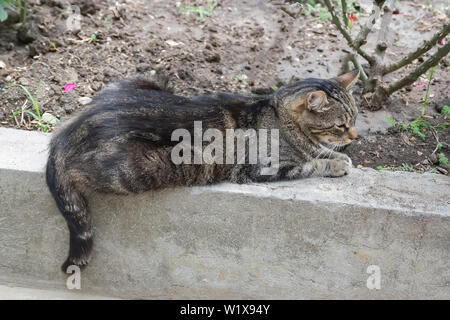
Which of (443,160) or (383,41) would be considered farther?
(383,41)

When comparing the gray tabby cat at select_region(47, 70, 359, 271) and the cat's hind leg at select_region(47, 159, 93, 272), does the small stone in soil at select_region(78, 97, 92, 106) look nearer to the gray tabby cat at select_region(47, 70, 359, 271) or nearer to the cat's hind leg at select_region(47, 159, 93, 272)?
the gray tabby cat at select_region(47, 70, 359, 271)

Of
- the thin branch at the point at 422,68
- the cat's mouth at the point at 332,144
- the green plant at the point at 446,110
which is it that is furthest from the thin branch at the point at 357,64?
the cat's mouth at the point at 332,144

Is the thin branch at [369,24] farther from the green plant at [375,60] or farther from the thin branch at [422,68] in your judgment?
the thin branch at [422,68]

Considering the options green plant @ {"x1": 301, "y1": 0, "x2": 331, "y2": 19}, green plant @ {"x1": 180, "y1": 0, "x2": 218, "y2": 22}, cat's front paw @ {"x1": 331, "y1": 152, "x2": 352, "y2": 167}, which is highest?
green plant @ {"x1": 301, "y1": 0, "x2": 331, "y2": 19}

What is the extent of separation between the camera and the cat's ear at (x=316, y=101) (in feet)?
9.73

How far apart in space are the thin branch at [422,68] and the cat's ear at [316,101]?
102 cm

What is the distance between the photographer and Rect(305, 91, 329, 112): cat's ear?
2965mm

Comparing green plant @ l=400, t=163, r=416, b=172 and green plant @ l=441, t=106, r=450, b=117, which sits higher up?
green plant @ l=441, t=106, r=450, b=117

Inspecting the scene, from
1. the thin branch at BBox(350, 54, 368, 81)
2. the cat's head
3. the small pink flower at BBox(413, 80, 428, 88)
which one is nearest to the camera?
the cat's head

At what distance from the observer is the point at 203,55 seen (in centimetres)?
429

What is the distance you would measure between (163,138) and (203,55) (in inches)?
65.3

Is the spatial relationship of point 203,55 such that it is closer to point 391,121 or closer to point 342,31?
point 342,31

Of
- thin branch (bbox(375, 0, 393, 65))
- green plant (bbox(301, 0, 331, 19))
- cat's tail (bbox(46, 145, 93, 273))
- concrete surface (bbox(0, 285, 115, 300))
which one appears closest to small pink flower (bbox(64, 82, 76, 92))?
cat's tail (bbox(46, 145, 93, 273))

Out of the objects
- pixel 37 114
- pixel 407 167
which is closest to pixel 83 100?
pixel 37 114
